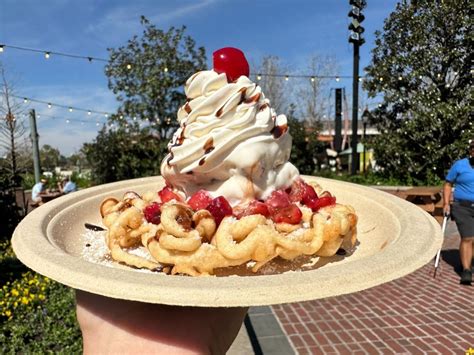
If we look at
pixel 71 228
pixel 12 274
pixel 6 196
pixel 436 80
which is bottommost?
pixel 12 274

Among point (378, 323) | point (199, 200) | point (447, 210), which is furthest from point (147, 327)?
point (447, 210)

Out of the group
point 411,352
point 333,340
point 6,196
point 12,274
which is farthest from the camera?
point 6,196

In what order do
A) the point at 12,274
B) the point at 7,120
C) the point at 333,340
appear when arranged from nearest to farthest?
the point at 333,340 → the point at 12,274 → the point at 7,120

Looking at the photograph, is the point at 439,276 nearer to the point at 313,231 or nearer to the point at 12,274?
the point at 313,231

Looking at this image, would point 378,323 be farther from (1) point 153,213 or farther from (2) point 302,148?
(2) point 302,148

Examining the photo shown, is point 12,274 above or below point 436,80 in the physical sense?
below

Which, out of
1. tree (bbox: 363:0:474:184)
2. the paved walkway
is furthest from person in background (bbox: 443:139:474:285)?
tree (bbox: 363:0:474:184)

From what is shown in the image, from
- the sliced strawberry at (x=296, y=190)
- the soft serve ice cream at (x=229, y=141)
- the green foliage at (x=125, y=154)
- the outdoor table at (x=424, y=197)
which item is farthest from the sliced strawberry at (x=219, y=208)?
the green foliage at (x=125, y=154)

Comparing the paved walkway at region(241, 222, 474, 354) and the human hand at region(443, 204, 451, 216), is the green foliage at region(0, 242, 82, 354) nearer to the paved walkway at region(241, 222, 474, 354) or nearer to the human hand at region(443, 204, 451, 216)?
the paved walkway at region(241, 222, 474, 354)

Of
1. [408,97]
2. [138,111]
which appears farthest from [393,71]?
[138,111]
